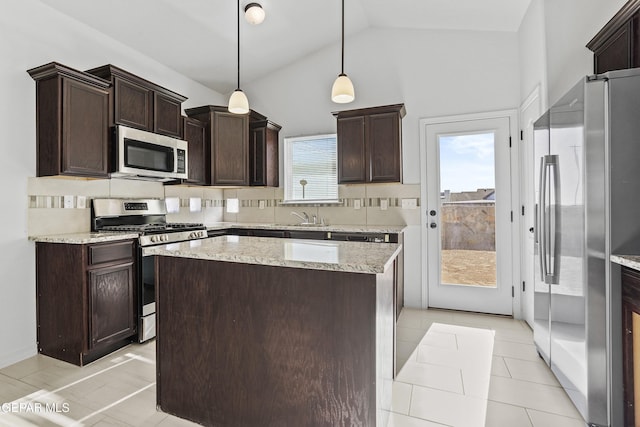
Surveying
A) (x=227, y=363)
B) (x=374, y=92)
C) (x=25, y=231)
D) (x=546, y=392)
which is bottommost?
(x=546, y=392)

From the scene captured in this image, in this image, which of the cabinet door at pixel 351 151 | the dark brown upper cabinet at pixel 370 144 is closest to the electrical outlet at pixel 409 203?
the dark brown upper cabinet at pixel 370 144

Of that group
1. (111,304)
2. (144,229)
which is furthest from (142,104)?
(111,304)

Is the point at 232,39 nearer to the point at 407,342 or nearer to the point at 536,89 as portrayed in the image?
the point at 536,89

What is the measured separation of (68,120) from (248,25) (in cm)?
198

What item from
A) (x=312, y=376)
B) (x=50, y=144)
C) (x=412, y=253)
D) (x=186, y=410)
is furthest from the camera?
(x=412, y=253)

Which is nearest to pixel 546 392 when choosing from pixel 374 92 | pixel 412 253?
pixel 412 253

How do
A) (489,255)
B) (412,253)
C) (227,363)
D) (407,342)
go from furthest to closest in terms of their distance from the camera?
(412,253) → (489,255) → (407,342) → (227,363)

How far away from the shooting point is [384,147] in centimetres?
361

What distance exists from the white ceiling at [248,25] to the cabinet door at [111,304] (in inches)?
88.2

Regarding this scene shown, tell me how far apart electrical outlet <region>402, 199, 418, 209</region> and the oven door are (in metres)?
2.69

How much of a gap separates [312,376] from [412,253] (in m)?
2.56

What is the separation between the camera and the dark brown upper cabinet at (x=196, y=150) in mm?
3795

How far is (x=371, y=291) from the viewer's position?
1.35 meters

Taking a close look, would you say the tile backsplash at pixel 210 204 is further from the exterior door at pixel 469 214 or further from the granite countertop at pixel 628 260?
the granite countertop at pixel 628 260
